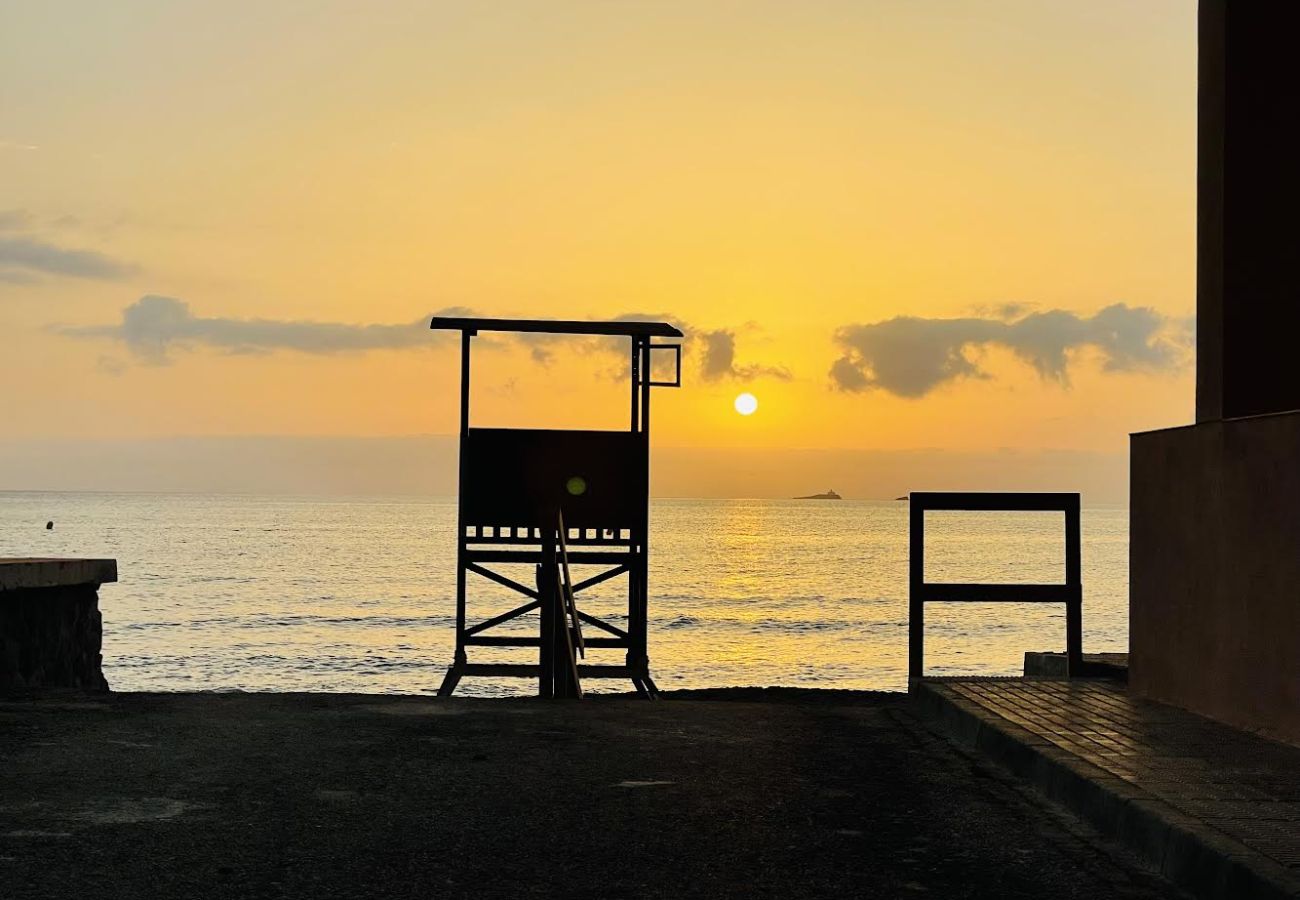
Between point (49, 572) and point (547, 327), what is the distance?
8667mm

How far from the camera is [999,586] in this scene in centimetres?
1098

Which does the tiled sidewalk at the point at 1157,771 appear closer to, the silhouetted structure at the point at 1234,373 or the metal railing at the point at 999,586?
the silhouetted structure at the point at 1234,373

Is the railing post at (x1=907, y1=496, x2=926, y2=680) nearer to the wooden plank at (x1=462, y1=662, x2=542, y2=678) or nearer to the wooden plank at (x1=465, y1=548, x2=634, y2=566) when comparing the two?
the wooden plank at (x1=462, y1=662, x2=542, y2=678)

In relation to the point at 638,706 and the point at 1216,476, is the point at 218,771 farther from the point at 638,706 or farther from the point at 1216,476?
the point at 1216,476

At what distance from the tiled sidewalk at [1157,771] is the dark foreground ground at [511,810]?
16cm

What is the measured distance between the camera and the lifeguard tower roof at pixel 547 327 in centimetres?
1972

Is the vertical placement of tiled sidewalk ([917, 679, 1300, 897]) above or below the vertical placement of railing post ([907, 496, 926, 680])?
below

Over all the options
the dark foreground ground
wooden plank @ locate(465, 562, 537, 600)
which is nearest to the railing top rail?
the dark foreground ground

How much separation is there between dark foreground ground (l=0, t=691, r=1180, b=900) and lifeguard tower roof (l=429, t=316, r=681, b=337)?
10549 millimetres

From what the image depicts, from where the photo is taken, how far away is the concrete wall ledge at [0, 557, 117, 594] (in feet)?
38.8

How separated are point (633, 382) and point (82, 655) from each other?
864 cm

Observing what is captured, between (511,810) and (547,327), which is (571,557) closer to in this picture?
(547,327)

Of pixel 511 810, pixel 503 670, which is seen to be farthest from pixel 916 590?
pixel 503 670

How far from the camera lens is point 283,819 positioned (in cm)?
613
